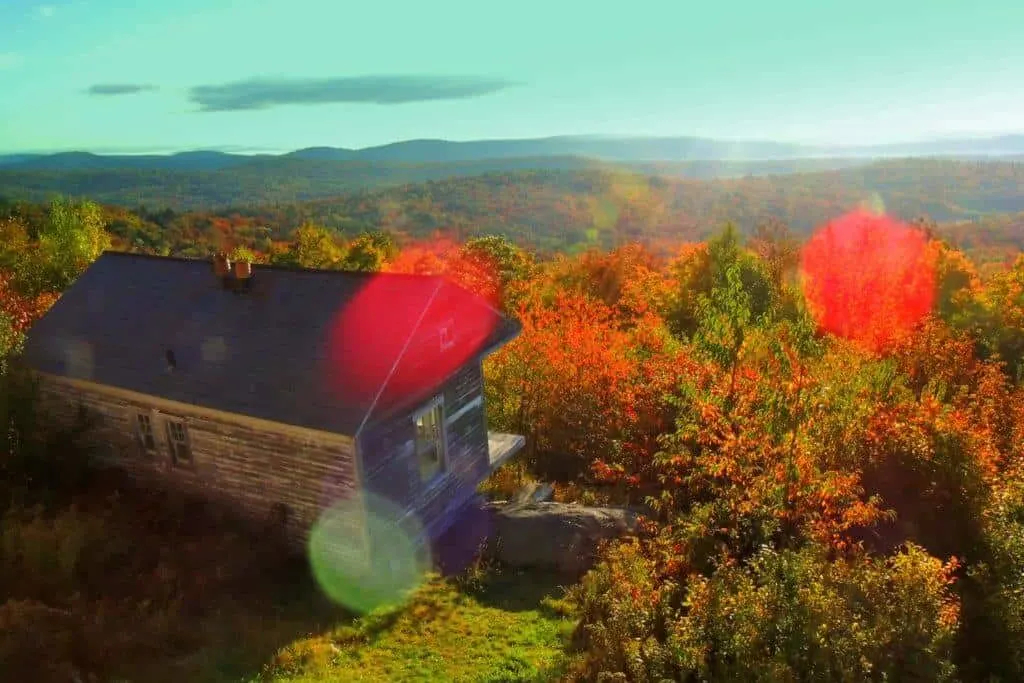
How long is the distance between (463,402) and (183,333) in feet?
22.4

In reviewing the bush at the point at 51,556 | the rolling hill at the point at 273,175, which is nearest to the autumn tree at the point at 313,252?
the bush at the point at 51,556

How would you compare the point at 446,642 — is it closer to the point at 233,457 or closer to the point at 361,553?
the point at 361,553

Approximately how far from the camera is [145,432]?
55.6 ft

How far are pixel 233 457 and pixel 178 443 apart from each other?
1816 millimetres

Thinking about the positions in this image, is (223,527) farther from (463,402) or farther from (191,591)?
(463,402)

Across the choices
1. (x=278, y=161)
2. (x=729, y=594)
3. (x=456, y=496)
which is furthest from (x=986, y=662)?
(x=278, y=161)

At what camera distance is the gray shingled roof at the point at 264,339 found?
14703 millimetres

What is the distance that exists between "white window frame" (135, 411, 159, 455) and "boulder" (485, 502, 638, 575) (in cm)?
820

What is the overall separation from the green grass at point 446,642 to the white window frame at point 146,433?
6.68m

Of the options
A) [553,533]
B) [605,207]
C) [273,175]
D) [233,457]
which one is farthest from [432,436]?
[273,175]

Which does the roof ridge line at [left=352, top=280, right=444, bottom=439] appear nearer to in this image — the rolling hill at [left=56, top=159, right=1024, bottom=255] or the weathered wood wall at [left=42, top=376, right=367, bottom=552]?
the weathered wood wall at [left=42, top=376, right=367, bottom=552]

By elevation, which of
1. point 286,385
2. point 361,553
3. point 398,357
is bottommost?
point 361,553

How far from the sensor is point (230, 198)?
128375mm

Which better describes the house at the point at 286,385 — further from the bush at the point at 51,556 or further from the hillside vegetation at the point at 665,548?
the bush at the point at 51,556
